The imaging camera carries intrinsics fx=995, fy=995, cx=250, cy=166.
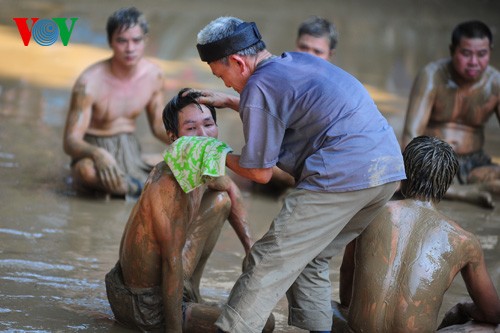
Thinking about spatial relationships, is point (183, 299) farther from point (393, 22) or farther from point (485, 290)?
point (393, 22)

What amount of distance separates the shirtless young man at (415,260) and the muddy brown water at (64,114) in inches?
25.3

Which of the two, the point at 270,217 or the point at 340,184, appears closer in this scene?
the point at 340,184

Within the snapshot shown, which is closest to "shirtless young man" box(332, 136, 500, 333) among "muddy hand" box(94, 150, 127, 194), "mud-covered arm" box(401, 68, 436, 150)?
"muddy hand" box(94, 150, 127, 194)

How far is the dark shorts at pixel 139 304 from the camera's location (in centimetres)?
412

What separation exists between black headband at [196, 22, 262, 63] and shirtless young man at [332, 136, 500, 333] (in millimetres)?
816

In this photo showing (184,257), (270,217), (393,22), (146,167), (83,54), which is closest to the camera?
(184,257)

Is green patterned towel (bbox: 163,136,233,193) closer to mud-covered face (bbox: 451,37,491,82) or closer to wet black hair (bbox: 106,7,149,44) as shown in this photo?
wet black hair (bbox: 106,7,149,44)

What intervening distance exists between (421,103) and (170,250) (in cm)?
333

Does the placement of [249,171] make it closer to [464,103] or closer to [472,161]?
[464,103]

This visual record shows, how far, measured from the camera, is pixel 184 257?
14.1ft

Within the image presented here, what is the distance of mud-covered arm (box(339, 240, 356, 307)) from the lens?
4219mm

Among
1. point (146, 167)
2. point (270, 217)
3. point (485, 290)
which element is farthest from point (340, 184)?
point (146, 167)

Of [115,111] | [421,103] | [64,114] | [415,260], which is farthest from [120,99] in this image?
[415,260]

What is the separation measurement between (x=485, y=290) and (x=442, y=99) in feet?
10.3
